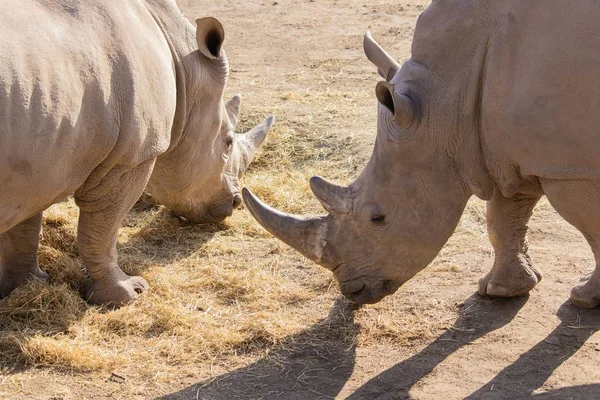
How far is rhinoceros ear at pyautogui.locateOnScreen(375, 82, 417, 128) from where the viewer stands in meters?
5.21

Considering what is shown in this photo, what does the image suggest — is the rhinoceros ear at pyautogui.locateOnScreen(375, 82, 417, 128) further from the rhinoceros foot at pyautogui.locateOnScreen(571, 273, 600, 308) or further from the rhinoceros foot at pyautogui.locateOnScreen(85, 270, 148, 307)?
the rhinoceros foot at pyautogui.locateOnScreen(85, 270, 148, 307)

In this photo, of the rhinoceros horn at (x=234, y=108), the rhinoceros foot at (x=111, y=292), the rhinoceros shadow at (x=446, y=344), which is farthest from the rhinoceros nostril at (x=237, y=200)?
the rhinoceros shadow at (x=446, y=344)

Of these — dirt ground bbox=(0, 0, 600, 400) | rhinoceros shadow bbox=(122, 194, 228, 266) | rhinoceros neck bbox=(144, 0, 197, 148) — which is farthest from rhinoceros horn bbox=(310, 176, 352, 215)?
rhinoceros shadow bbox=(122, 194, 228, 266)

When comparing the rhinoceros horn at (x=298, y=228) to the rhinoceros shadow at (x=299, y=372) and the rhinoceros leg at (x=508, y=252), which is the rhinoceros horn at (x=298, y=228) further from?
the rhinoceros leg at (x=508, y=252)

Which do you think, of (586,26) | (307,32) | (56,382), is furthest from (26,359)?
(307,32)

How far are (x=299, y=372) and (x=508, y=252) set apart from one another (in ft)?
5.15

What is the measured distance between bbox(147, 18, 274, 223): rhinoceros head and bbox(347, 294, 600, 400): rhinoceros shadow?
2.08m

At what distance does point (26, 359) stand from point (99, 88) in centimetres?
151

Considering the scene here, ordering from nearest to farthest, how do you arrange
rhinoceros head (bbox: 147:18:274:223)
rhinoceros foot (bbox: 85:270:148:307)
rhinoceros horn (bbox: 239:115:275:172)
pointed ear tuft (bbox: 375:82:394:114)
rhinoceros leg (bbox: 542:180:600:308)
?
1. rhinoceros leg (bbox: 542:180:600:308)
2. pointed ear tuft (bbox: 375:82:394:114)
3. rhinoceros foot (bbox: 85:270:148:307)
4. rhinoceros head (bbox: 147:18:274:223)
5. rhinoceros horn (bbox: 239:115:275:172)

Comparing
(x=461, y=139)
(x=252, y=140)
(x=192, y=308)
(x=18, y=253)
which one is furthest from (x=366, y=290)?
(x=252, y=140)

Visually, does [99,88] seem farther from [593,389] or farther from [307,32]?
[307,32]

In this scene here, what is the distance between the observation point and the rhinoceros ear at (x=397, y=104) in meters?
5.21

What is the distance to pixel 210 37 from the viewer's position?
677cm

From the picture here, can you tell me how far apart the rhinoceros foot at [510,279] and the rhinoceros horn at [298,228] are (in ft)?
3.92
